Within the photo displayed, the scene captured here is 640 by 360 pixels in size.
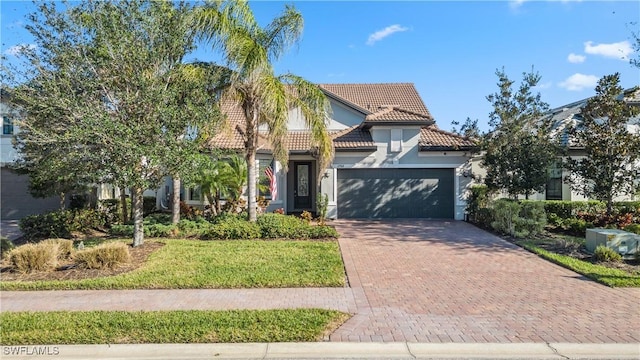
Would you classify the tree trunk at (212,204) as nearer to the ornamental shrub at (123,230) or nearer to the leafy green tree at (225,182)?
the leafy green tree at (225,182)

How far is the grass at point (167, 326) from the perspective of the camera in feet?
16.3

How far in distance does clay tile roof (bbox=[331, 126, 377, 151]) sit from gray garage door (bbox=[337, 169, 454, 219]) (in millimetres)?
1158

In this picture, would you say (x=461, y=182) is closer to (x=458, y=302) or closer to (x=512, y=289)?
(x=512, y=289)

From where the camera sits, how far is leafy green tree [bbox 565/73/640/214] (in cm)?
1270

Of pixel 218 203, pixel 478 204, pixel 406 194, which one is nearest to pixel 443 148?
pixel 406 194

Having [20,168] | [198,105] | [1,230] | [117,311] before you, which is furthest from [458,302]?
[1,230]

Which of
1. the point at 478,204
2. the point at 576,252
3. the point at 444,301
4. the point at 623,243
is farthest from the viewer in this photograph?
the point at 478,204

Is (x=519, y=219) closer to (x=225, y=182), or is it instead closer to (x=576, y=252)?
(x=576, y=252)

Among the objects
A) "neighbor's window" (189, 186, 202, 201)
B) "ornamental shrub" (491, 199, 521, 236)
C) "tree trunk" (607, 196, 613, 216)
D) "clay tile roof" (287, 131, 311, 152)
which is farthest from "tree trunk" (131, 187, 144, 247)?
"tree trunk" (607, 196, 613, 216)

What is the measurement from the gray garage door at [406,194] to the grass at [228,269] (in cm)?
667

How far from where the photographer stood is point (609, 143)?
42.2ft

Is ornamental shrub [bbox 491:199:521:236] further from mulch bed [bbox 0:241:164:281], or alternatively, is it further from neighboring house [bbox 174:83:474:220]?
mulch bed [bbox 0:241:164:281]

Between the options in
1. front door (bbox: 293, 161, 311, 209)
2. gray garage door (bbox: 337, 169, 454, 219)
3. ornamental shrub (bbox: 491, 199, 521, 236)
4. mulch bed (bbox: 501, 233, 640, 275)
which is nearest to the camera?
mulch bed (bbox: 501, 233, 640, 275)

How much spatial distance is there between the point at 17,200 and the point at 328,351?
65.3ft
